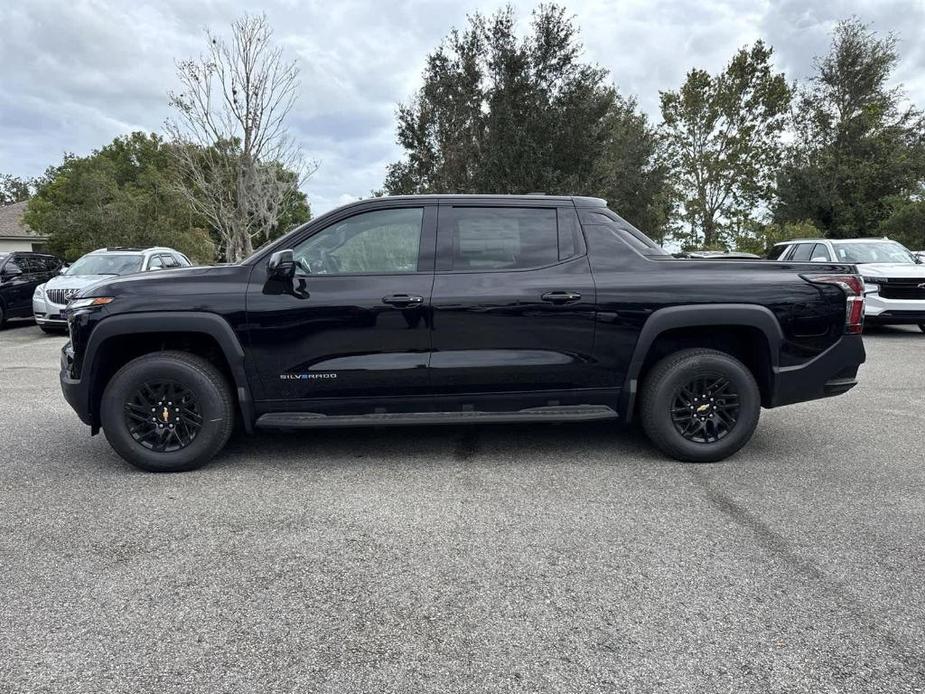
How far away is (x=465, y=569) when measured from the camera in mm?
2809

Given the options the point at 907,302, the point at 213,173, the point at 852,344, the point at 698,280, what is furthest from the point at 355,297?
the point at 213,173

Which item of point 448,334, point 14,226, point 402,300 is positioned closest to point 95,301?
point 402,300

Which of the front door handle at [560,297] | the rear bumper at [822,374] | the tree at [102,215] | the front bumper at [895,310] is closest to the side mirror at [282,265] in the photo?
the front door handle at [560,297]

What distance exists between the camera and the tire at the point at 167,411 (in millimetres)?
3973

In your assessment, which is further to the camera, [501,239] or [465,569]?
[501,239]

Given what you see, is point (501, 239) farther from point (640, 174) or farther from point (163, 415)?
point (640, 174)

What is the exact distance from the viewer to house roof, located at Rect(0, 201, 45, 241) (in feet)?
124

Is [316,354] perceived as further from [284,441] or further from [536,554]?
[536,554]

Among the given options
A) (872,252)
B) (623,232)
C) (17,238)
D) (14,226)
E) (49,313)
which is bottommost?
(49,313)

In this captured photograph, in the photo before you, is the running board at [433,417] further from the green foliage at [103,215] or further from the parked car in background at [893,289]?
the green foliage at [103,215]

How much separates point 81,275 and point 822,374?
1238 cm

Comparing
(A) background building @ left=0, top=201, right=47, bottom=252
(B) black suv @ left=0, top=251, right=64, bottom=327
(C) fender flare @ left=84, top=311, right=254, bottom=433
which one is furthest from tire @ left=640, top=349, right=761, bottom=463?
(A) background building @ left=0, top=201, right=47, bottom=252

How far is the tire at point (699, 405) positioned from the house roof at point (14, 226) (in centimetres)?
3980

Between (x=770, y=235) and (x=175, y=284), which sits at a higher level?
(x=770, y=235)
